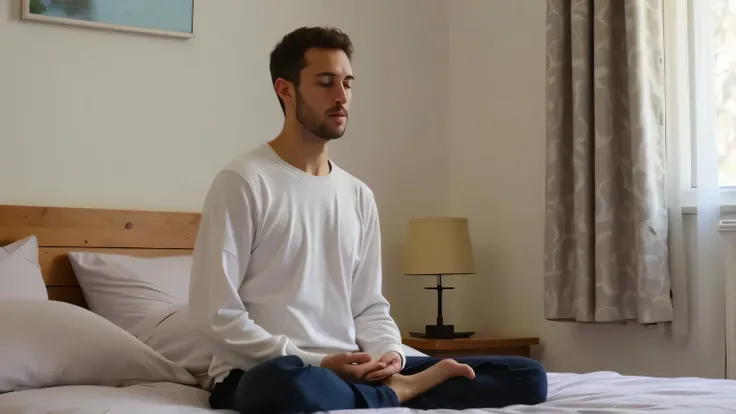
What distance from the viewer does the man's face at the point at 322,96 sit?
210cm

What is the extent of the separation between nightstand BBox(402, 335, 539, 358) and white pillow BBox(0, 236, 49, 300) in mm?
1278

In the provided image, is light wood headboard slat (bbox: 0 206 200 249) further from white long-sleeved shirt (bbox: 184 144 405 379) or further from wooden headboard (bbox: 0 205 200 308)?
white long-sleeved shirt (bbox: 184 144 405 379)

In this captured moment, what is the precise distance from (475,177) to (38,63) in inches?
66.8

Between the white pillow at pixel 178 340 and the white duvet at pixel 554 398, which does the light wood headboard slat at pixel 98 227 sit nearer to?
the white pillow at pixel 178 340

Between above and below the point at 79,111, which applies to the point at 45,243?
below

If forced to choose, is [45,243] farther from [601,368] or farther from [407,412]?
[601,368]

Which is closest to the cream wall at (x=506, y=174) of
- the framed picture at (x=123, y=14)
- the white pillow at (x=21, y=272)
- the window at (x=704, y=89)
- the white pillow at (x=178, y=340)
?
the window at (x=704, y=89)

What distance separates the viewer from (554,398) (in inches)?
75.7

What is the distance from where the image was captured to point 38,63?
9.84ft

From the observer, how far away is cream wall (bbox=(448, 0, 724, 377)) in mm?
3332

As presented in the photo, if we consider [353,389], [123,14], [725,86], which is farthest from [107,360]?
[725,86]

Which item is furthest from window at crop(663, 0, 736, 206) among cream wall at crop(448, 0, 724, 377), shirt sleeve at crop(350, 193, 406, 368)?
shirt sleeve at crop(350, 193, 406, 368)

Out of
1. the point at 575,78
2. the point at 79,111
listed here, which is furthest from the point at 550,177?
the point at 79,111

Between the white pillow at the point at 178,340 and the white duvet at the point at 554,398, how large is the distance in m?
0.16
